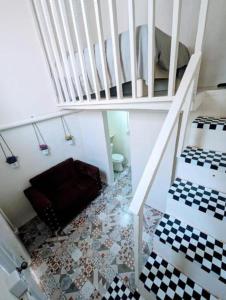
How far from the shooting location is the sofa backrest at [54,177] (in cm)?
222

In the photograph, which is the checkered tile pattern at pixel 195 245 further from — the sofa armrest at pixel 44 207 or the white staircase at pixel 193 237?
the sofa armrest at pixel 44 207

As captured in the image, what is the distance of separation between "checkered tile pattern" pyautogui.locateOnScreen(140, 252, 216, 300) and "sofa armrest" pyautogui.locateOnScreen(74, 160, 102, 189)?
5.50ft

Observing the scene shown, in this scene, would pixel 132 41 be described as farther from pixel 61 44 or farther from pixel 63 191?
pixel 63 191

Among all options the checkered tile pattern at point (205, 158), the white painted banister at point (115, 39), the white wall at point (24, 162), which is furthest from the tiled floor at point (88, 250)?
the white painted banister at point (115, 39)

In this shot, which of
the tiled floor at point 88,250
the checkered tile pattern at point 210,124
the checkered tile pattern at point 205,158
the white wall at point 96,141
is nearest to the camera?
the checkered tile pattern at point 205,158

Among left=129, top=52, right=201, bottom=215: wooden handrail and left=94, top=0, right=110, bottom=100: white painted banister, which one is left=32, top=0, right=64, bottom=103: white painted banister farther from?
left=129, top=52, right=201, bottom=215: wooden handrail

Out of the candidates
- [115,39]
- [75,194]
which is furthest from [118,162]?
[115,39]

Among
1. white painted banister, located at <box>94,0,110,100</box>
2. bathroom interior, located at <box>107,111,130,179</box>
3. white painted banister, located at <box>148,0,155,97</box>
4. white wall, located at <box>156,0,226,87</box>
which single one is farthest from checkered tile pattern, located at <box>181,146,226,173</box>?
bathroom interior, located at <box>107,111,130,179</box>

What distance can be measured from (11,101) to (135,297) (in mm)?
2309

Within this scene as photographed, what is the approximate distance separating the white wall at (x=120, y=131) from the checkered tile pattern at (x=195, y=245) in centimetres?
245

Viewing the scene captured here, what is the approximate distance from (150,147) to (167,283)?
131cm

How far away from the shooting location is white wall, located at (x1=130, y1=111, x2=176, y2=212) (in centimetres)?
166

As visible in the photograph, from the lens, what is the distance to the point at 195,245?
801mm

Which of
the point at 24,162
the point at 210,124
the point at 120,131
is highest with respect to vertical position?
the point at 210,124
